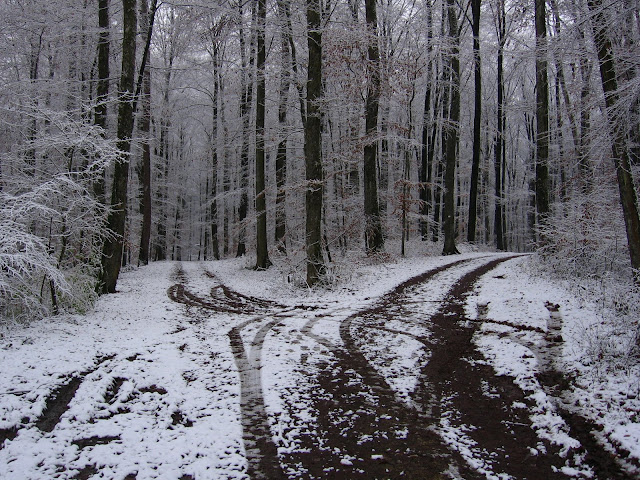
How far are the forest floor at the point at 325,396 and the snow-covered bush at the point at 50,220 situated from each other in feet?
1.92

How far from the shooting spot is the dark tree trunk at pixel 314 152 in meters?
11.3

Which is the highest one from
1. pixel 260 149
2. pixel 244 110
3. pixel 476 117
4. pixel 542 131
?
pixel 244 110

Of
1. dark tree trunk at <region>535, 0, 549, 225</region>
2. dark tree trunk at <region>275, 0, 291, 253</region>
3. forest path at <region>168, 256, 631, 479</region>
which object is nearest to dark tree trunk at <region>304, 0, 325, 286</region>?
dark tree trunk at <region>275, 0, 291, 253</region>

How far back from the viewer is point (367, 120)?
15.8 meters

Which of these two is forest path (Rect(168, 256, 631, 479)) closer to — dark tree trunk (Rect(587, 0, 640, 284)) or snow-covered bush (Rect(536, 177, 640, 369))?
snow-covered bush (Rect(536, 177, 640, 369))

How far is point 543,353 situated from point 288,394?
350 centimetres

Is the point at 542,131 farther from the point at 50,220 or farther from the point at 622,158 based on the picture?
the point at 50,220

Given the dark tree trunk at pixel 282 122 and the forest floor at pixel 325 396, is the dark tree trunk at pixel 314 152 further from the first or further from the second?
the forest floor at pixel 325 396

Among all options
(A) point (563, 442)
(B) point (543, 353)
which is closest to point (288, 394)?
(A) point (563, 442)

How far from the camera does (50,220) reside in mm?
7426

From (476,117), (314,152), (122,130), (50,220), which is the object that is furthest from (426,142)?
(50,220)

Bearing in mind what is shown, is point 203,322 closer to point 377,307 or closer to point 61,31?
point 377,307

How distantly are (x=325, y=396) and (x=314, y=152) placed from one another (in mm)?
8181

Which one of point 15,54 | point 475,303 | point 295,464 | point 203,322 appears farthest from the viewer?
point 15,54
